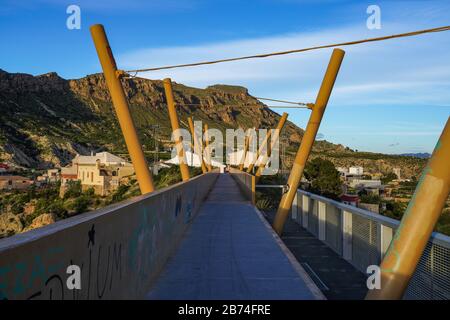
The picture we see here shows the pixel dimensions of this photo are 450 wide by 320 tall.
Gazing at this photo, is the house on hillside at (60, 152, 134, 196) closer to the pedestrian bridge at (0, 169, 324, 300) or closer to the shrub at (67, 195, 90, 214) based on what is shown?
the shrub at (67, 195, 90, 214)

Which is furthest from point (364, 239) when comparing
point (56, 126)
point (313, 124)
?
point (56, 126)

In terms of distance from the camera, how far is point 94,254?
5277mm

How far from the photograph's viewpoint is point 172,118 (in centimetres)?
2580

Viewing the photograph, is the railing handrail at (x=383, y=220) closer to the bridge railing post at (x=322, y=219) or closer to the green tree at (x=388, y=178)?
the bridge railing post at (x=322, y=219)

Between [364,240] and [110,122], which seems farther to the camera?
[110,122]

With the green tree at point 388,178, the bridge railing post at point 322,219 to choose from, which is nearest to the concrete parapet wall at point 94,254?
the bridge railing post at point 322,219

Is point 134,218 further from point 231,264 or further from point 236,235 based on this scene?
point 236,235

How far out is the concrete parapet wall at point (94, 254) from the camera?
3576mm

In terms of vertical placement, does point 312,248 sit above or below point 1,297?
below

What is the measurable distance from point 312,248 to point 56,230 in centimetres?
1352
